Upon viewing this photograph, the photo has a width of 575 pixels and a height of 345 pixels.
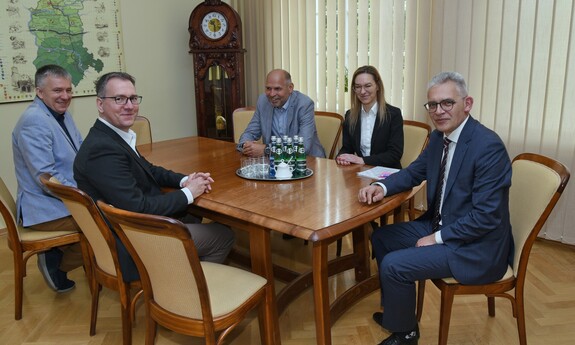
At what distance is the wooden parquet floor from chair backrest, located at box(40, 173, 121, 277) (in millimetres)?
508

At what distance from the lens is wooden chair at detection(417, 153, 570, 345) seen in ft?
5.86

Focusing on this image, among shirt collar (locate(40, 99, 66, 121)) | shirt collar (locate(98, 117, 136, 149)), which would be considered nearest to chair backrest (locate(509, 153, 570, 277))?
shirt collar (locate(98, 117, 136, 149))

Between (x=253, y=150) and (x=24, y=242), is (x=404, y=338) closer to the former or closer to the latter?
(x=253, y=150)

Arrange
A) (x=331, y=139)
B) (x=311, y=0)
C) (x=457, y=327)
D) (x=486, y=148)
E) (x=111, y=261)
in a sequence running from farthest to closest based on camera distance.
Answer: (x=311, y=0) < (x=331, y=139) < (x=457, y=327) < (x=111, y=261) < (x=486, y=148)

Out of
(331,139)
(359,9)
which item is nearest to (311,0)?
(359,9)

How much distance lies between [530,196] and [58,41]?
3606mm

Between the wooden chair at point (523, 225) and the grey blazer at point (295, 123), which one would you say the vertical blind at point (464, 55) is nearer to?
the grey blazer at point (295, 123)

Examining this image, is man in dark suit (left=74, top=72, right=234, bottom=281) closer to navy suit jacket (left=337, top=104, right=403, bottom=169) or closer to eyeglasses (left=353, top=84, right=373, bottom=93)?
navy suit jacket (left=337, top=104, right=403, bottom=169)

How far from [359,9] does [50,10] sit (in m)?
2.47

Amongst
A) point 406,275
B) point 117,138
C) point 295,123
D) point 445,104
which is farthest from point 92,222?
point 295,123

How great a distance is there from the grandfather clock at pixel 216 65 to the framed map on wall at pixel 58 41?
2.30ft

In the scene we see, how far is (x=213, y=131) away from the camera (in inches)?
180

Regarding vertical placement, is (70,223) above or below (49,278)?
above

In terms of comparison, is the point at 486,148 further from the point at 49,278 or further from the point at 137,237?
the point at 49,278
